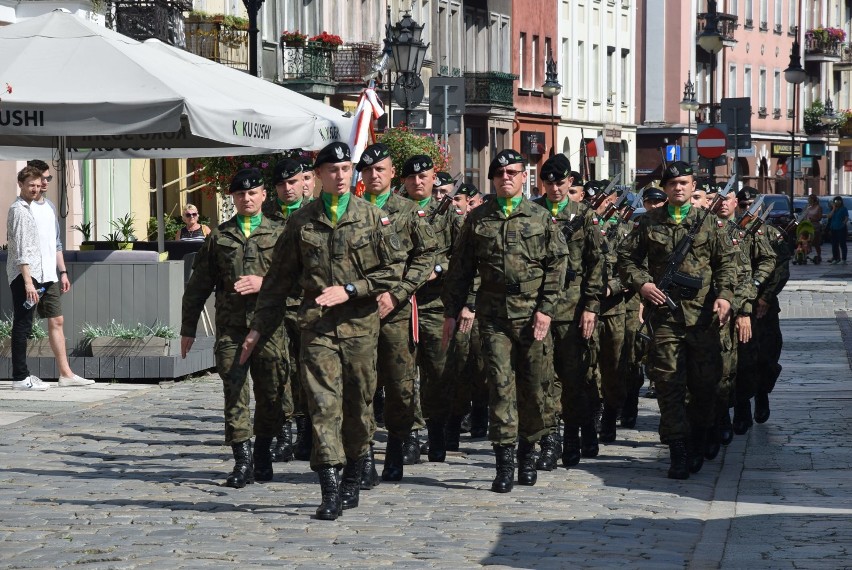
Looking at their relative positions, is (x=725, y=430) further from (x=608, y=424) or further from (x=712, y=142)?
(x=712, y=142)

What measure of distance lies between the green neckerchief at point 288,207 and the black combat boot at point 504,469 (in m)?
2.09

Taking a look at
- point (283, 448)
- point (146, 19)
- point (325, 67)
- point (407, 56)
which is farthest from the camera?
point (325, 67)

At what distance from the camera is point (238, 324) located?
10938mm

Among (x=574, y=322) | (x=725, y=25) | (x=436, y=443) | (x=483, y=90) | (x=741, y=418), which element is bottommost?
(x=741, y=418)

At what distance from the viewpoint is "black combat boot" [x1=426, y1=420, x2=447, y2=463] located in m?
12.2

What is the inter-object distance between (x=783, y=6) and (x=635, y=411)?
75.0 m

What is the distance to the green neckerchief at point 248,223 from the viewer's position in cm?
1113

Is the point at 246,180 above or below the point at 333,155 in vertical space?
below

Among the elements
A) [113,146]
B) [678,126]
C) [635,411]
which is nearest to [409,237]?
[635,411]

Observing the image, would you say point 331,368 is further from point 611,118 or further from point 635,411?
point 611,118

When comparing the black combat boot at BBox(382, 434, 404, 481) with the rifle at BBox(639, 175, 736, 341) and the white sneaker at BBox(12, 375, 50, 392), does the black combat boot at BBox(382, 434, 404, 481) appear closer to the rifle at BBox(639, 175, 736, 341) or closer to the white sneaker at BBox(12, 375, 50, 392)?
the rifle at BBox(639, 175, 736, 341)

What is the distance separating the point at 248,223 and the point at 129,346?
6.25m

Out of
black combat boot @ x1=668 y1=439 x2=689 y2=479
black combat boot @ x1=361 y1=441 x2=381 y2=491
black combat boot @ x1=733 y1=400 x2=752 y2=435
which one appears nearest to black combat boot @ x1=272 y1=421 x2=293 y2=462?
black combat boot @ x1=361 y1=441 x2=381 y2=491

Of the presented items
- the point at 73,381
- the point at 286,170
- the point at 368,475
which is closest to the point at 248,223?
the point at 286,170
